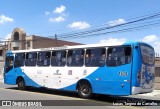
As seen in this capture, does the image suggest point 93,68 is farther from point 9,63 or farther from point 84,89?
point 9,63

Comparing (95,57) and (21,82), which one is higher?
(95,57)

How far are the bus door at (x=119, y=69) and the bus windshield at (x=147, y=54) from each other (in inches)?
27.5

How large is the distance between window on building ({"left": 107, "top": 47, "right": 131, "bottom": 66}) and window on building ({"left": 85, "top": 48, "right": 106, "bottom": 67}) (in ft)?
1.32

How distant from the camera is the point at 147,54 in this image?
51.4 feet

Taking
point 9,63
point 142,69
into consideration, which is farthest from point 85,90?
point 9,63

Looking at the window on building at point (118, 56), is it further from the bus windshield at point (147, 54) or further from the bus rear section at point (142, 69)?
the bus windshield at point (147, 54)

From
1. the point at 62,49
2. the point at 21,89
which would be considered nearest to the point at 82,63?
the point at 62,49

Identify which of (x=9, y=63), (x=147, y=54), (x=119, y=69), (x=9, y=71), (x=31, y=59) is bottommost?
(x=9, y=71)

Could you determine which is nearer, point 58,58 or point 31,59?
point 58,58

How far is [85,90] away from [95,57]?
179 centimetres

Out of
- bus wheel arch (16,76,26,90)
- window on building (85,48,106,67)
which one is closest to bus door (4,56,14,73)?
bus wheel arch (16,76,26,90)

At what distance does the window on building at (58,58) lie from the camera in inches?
728

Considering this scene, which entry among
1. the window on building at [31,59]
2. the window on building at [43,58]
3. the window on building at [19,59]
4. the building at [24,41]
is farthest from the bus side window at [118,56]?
the building at [24,41]

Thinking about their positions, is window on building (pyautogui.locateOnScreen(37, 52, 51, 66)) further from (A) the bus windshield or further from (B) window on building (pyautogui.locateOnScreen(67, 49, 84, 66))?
(A) the bus windshield
